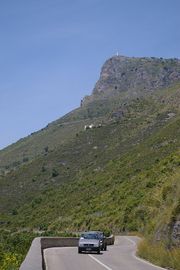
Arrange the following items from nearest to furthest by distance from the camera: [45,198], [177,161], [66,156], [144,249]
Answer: [144,249]
[177,161]
[45,198]
[66,156]

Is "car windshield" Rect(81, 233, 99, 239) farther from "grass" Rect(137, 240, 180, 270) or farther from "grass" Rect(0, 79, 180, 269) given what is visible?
"grass" Rect(0, 79, 180, 269)

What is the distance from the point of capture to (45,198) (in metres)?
93.3

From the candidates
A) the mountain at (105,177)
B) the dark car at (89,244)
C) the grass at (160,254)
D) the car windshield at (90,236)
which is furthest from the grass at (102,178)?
the car windshield at (90,236)

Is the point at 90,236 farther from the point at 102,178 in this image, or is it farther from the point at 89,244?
the point at 102,178

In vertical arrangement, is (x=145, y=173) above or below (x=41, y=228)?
above

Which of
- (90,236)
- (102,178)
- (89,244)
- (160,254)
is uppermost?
(102,178)

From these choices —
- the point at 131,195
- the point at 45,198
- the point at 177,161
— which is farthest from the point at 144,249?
the point at 45,198

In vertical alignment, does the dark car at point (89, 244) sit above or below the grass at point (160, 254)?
below

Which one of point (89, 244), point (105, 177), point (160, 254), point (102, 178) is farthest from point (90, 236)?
point (102, 178)

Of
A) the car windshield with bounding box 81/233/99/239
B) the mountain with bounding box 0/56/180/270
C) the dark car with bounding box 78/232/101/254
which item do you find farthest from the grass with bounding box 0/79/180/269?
the car windshield with bounding box 81/233/99/239

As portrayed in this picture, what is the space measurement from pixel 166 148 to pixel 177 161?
16380 mm

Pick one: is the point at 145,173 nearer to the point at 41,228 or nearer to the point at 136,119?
the point at 41,228

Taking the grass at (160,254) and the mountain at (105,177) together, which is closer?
the grass at (160,254)

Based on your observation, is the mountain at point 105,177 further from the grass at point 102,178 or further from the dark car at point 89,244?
the dark car at point 89,244
